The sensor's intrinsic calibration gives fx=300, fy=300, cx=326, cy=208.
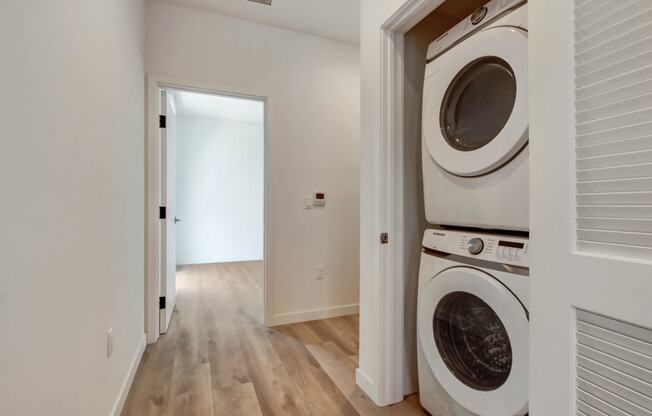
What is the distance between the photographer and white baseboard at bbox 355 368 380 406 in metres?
1.57

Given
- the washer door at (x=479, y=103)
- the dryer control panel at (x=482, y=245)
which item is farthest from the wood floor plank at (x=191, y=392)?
the washer door at (x=479, y=103)

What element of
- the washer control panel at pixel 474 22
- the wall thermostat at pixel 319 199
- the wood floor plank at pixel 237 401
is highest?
the washer control panel at pixel 474 22

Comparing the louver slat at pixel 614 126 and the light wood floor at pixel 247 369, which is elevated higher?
the louver slat at pixel 614 126

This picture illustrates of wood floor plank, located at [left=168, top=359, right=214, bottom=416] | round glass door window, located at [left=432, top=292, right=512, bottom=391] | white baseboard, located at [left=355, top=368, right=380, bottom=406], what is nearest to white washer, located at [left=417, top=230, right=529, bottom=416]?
round glass door window, located at [left=432, top=292, right=512, bottom=391]

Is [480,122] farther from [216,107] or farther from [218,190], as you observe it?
[218,190]

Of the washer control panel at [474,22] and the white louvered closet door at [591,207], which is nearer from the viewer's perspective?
the white louvered closet door at [591,207]

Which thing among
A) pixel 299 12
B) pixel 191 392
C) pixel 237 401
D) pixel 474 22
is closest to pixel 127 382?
pixel 191 392

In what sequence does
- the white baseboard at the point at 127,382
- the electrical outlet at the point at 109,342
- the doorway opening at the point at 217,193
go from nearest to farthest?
the electrical outlet at the point at 109,342 < the white baseboard at the point at 127,382 < the doorway opening at the point at 217,193

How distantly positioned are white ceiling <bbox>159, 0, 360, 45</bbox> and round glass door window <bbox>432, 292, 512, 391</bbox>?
88.1 inches

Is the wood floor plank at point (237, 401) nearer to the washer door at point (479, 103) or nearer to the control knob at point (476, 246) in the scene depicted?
the control knob at point (476, 246)

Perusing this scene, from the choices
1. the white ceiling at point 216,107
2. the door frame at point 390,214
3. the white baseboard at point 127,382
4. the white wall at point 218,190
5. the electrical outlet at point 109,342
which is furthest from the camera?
the white wall at point 218,190

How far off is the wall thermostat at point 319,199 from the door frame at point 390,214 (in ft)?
3.87

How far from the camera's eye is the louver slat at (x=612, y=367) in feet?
1.95

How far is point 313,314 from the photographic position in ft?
8.90
